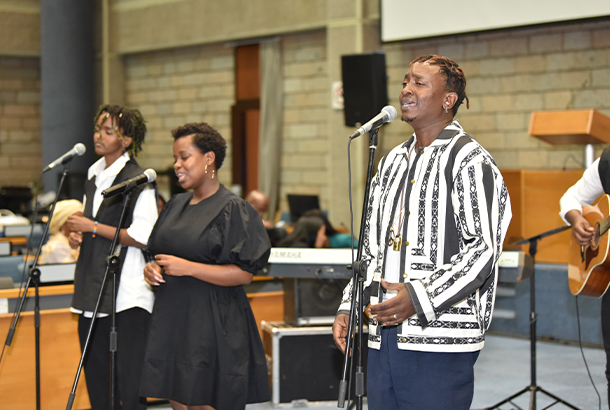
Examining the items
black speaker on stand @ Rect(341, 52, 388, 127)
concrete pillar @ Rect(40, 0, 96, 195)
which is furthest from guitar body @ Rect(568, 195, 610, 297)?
concrete pillar @ Rect(40, 0, 96, 195)

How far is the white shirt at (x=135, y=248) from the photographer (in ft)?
9.53

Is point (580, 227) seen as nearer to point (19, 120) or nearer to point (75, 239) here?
point (75, 239)

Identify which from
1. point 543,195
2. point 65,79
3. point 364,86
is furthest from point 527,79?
point 65,79

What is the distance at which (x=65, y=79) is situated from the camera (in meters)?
10.2

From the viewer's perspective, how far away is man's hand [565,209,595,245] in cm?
288

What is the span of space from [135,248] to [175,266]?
544 mm

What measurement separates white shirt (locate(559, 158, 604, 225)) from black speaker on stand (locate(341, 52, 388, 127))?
2425 mm

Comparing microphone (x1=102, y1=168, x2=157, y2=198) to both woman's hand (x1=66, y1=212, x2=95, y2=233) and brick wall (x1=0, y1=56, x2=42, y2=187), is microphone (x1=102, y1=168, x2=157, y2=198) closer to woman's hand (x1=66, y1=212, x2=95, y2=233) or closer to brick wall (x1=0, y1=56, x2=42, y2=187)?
woman's hand (x1=66, y1=212, x2=95, y2=233)

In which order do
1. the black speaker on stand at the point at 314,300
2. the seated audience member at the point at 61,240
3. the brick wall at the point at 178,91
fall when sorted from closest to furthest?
the black speaker on stand at the point at 314,300
the seated audience member at the point at 61,240
the brick wall at the point at 178,91

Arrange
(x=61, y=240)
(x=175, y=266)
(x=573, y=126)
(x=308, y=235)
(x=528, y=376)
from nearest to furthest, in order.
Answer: (x=175, y=266) → (x=61, y=240) → (x=528, y=376) → (x=308, y=235) → (x=573, y=126)

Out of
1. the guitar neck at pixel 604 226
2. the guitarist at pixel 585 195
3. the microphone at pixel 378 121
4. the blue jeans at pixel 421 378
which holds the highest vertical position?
the microphone at pixel 378 121

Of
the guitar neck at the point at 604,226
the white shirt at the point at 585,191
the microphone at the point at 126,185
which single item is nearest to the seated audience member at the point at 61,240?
the microphone at the point at 126,185

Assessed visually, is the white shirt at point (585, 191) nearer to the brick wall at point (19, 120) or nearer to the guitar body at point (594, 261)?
the guitar body at point (594, 261)

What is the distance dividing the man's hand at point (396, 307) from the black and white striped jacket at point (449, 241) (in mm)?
18
